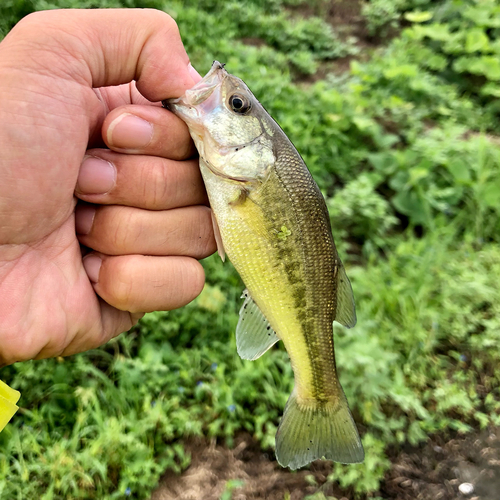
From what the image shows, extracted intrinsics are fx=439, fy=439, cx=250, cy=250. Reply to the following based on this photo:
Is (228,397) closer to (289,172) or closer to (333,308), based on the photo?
(333,308)

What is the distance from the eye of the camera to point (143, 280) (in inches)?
72.2

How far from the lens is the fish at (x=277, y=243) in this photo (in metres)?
1.70

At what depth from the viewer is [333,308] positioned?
1937 millimetres

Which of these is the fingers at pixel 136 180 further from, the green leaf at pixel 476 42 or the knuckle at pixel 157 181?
the green leaf at pixel 476 42

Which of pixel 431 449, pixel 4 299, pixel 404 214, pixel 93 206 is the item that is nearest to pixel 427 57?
pixel 404 214

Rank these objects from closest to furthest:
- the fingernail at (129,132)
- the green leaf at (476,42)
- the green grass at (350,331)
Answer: the fingernail at (129,132)
the green grass at (350,331)
the green leaf at (476,42)

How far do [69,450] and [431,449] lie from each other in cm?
240

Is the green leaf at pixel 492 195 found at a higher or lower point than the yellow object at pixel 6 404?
lower

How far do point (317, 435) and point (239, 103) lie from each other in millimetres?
1478

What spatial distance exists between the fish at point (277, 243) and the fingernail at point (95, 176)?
351 mm

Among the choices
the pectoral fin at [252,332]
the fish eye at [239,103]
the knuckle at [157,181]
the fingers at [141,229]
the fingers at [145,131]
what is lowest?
the pectoral fin at [252,332]

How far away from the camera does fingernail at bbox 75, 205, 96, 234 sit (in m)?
1.86

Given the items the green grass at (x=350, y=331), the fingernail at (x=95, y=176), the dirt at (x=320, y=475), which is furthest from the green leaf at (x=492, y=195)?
the fingernail at (x=95, y=176)

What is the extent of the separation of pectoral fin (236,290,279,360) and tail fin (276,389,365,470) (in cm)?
35
